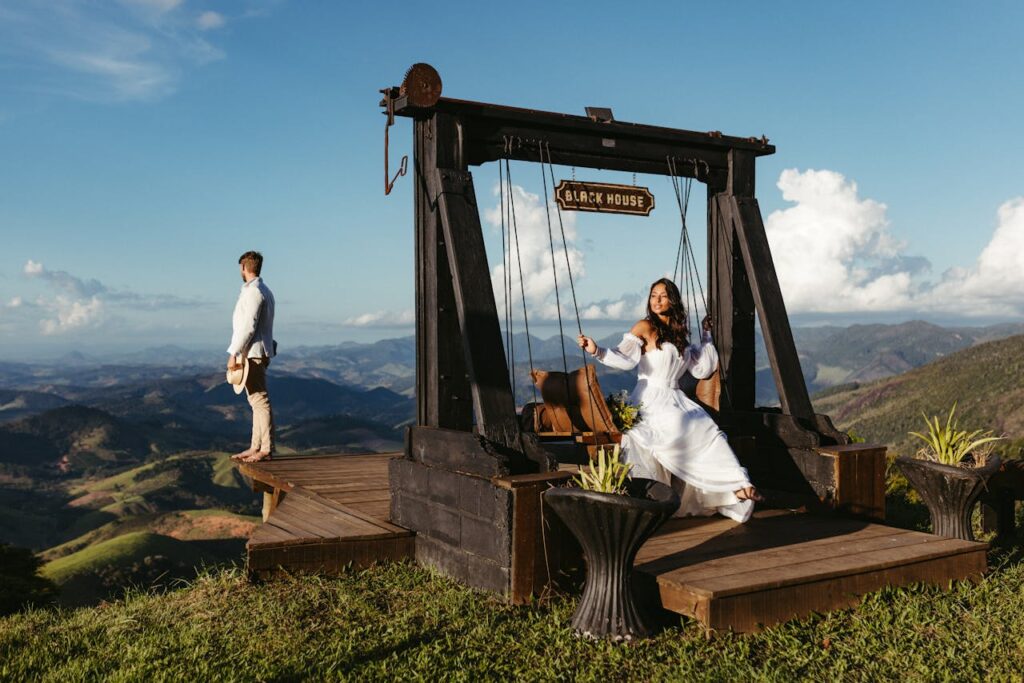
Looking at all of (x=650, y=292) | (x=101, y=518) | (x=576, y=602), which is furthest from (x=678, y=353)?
(x=101, y=518)

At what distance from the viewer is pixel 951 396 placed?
111 meters

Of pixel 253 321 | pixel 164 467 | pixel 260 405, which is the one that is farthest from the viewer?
pixel 164 467

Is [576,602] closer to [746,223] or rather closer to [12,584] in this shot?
[746,223]

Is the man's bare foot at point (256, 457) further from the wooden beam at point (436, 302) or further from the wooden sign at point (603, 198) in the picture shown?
the wooden sign at point (603, 198)

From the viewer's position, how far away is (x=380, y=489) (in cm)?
866

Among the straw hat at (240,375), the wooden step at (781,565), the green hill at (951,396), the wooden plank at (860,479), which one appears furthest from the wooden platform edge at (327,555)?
the green hill at (951,396)

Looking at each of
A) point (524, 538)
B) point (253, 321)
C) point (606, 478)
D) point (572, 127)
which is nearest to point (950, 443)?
point (606, 478)

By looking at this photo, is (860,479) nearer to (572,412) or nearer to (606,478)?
(572,412)

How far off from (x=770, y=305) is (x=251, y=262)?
5.12 meters

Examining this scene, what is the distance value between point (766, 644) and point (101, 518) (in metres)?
113

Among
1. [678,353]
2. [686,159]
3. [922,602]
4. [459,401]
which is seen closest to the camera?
[922,602]

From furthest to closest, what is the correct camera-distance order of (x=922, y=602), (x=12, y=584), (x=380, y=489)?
(x=12, y=584) → (x=380, y=489) → (x=922, y=602)

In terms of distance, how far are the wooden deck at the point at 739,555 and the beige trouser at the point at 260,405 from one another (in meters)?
1.86

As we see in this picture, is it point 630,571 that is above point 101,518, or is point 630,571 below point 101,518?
above
